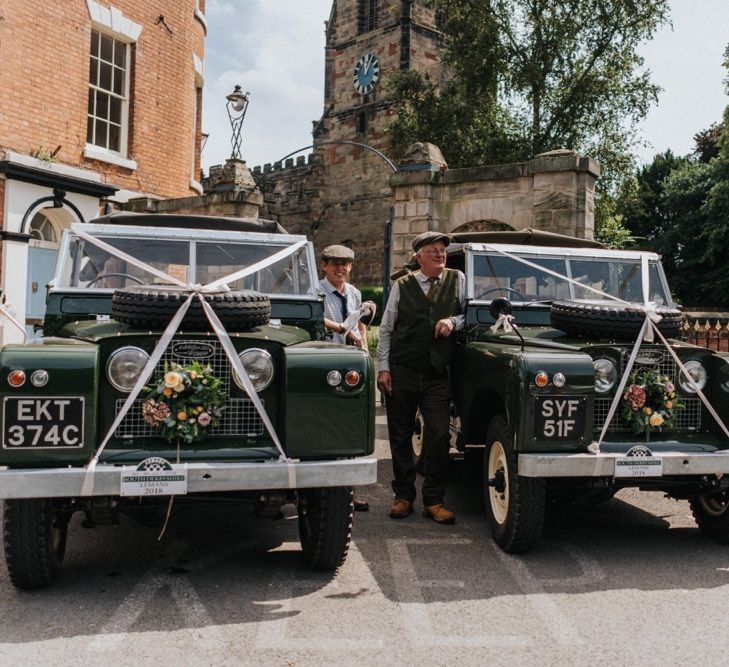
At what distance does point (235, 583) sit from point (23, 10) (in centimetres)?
1189

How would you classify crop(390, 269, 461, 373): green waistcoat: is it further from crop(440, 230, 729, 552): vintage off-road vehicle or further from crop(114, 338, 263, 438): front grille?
crop(114, 338, 263, 438): front grille

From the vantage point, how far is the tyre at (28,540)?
12.0ft

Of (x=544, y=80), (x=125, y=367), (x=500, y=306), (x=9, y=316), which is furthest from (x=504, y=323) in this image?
(x=544, y=80)

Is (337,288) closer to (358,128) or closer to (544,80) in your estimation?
(544,80)

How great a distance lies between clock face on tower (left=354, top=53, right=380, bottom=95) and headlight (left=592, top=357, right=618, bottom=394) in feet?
124

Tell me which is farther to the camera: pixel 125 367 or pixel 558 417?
pixel 558 417

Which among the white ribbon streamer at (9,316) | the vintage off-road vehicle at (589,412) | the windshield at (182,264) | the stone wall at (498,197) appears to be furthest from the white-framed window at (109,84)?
the vintage off-road vehicle at (589,412)

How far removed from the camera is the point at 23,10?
12.5 m

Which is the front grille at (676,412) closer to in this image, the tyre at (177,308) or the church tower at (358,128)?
the tyre at (177,308)

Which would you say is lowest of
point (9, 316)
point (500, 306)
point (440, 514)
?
point (440, 514)

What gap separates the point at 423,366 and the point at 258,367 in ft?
5.75

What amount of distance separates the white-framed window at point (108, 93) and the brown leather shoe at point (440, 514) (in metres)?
11.4

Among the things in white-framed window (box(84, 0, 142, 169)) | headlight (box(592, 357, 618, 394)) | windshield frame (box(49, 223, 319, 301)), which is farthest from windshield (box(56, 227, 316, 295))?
white-framed window (box(84, 0, 142, 169))

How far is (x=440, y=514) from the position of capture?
5273mm
